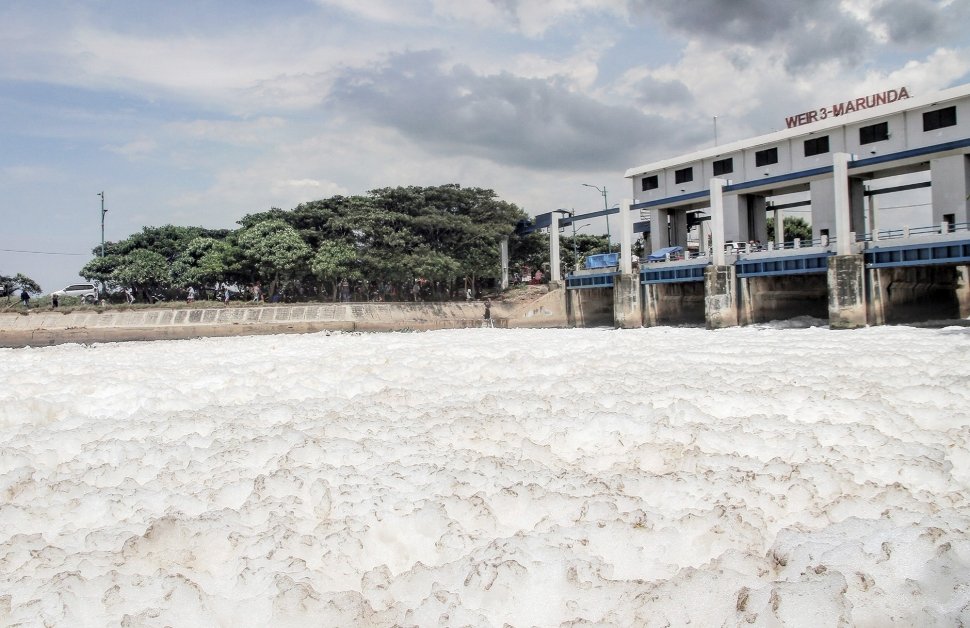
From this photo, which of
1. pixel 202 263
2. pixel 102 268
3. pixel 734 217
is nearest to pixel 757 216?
pixel 734 217

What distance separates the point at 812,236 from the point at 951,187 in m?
7.34

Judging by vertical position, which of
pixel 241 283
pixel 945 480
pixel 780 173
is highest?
pixel 780 173

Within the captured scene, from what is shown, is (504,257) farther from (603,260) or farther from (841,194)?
(841,194)

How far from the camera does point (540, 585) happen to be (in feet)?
11.2

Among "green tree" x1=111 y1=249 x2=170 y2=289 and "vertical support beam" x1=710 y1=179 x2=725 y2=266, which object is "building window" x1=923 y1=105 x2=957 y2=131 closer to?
"vertical support beam" x1=710 y1=179 x2=725 y2=266

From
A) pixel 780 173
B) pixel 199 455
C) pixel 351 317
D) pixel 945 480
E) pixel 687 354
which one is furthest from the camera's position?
pixel 351 317

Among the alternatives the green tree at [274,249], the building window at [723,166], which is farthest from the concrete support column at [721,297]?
the green tree at [274,249]

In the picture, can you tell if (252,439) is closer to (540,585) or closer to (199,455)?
Answer: (199,455)

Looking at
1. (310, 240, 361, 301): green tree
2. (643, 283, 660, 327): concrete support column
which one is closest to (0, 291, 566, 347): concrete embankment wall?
(310, 240, 361, 301): green tree

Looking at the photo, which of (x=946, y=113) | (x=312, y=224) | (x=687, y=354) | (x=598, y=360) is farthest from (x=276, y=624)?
(x=312, y=224)

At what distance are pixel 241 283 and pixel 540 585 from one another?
5913cm

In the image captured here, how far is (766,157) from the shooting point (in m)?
43.6

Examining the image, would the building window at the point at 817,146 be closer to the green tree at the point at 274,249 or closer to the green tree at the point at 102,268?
the green tree at the point at 274,249

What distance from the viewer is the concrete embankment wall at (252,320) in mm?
42875
